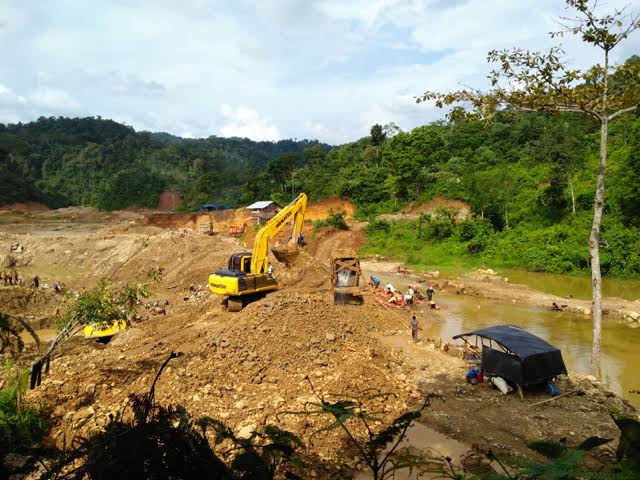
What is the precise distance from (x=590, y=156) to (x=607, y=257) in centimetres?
1588

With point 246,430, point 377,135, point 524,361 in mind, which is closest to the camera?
point 246,430

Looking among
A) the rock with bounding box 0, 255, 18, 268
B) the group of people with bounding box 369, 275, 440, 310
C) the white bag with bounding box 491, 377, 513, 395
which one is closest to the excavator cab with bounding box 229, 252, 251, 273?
the group of people with bounding box 369, 275, 440, 310

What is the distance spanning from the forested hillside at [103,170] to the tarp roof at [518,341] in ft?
173

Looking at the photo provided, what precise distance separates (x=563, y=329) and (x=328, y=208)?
29312 millimetres

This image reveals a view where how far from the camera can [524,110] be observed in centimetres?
1079

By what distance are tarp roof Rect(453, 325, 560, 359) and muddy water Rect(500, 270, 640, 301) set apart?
47.3ft

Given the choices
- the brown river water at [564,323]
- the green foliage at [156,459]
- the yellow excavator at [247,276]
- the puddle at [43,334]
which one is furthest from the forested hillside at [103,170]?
the green foliage at [156,459]

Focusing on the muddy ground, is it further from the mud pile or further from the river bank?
the river bank

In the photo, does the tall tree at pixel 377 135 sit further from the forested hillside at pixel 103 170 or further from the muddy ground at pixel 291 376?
the muddy ground at pixel 291 376

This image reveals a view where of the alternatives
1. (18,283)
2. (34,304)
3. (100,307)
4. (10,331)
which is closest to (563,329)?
(100,307)

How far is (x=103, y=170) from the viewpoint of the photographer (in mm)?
96500

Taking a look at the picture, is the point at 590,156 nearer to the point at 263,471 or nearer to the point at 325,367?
the point at 325,367

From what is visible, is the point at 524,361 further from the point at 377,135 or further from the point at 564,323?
the point at 377,135

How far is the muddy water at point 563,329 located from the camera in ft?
43.4
